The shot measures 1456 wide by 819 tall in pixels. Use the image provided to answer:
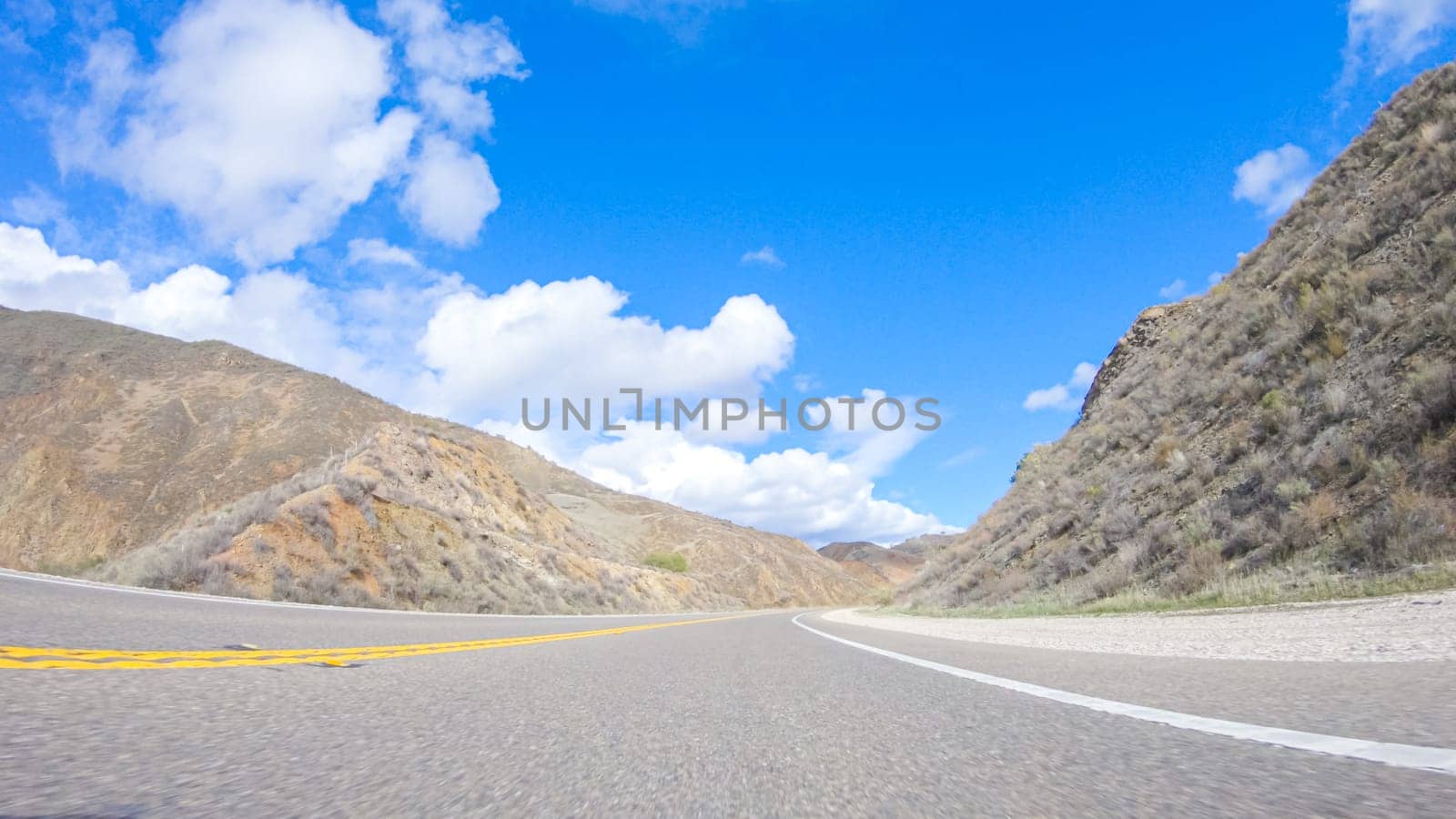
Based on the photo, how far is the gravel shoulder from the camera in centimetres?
491

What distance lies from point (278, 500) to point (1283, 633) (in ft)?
69.8

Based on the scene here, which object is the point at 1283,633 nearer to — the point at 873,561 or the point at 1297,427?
the point at 1297,427

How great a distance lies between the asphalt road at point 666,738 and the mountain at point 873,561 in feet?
400

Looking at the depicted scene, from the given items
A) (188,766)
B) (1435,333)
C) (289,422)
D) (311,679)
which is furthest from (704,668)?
(289,422)

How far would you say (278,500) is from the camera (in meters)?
19.7

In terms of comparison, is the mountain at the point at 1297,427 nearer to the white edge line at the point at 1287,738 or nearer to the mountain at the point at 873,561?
the white edge line at the point at 1287,738

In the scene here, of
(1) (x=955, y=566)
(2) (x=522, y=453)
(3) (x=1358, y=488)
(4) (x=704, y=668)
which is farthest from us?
(2) (x=522, y=453)

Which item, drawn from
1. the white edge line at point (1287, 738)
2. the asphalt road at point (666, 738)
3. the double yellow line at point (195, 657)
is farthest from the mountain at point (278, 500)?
the white edge line at point (1287, 738)

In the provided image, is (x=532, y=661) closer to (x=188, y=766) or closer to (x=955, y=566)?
(x=188, y=766)

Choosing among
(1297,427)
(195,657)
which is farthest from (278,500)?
(1297,427)

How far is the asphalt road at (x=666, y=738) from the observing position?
6.14ft

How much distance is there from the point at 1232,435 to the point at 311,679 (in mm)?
15429

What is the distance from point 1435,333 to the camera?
11297 mm

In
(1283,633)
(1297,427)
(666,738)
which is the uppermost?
(1297,427)
